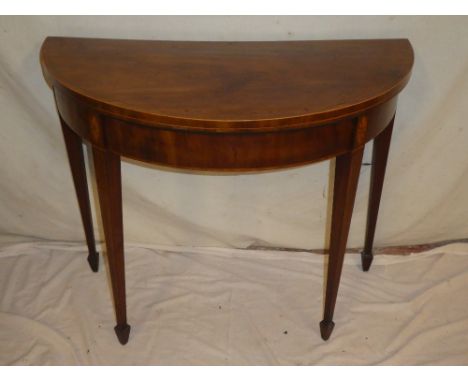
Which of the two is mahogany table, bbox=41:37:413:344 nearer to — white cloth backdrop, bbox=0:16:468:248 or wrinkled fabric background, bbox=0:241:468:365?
white cloth backdrop, bbox=0:16:468:248

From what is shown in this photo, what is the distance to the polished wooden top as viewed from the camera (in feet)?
2.48

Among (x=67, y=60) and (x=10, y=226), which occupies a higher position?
(x=67, y=60)

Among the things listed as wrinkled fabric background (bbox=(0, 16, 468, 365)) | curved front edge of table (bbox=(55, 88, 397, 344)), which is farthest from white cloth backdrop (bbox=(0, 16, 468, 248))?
curved front edge of table (bbox=(55, 88, 397, 344))

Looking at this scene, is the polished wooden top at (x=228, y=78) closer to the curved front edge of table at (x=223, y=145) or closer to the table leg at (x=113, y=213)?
the curved front edge of table at (x=223, y=145)

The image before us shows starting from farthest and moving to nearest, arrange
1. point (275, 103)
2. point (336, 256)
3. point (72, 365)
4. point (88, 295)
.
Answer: point (88, 295)
point (72, 365)
point (336, 256)
point (275, 103)

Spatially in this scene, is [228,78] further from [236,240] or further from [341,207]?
[236,240]

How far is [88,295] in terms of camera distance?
1.30 metres

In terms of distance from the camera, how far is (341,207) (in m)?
0.94

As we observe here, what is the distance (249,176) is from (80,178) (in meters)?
0.43

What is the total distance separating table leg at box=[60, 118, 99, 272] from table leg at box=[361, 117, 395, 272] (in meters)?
0.69

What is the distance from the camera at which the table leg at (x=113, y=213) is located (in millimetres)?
892

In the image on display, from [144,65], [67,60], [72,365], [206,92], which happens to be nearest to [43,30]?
[67,60]

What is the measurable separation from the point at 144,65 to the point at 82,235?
0.71 metres

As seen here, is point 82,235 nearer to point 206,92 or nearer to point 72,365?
point 72,365
